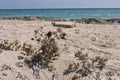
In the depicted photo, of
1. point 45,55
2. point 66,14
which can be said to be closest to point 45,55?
point 45,55

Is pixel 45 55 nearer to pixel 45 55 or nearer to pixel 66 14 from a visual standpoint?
pixel 45 55

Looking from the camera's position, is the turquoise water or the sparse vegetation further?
the turquoise water

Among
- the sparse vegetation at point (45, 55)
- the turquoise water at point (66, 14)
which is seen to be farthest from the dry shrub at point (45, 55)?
the turquoise water at point (66, 14)

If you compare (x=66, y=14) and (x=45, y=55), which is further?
(x=66, y=14)

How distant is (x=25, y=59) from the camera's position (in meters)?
6.18

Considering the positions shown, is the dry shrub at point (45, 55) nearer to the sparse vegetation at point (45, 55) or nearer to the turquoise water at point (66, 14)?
the sparse vegetation at point (45, 55)

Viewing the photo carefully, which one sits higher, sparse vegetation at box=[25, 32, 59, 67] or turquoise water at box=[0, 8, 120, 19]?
sparse vegetation at box=[25, 32, 59, 67]

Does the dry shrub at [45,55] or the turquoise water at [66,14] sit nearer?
the dry shrub at [45,55]

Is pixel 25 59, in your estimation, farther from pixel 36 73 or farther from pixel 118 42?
pixel 118 42

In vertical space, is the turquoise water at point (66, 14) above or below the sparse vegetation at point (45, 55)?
below

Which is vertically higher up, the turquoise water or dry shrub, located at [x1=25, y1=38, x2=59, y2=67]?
dry shrub, located at [x1=25, y1=38, x2=59, y2=67]

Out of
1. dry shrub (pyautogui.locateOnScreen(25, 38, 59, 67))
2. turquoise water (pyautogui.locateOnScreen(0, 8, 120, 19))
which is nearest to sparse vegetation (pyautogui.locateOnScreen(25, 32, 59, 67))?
dry shrub (pyautogui.locateOnScreen(25, 38, 59, 67))

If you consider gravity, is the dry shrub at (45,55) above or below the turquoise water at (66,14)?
above

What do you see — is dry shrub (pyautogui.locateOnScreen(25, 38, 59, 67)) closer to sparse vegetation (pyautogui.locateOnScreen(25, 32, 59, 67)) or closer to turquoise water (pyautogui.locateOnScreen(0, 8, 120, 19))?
sparse vegetation (pyautogui.locateOnScreen(25, 32, 59, 67))
